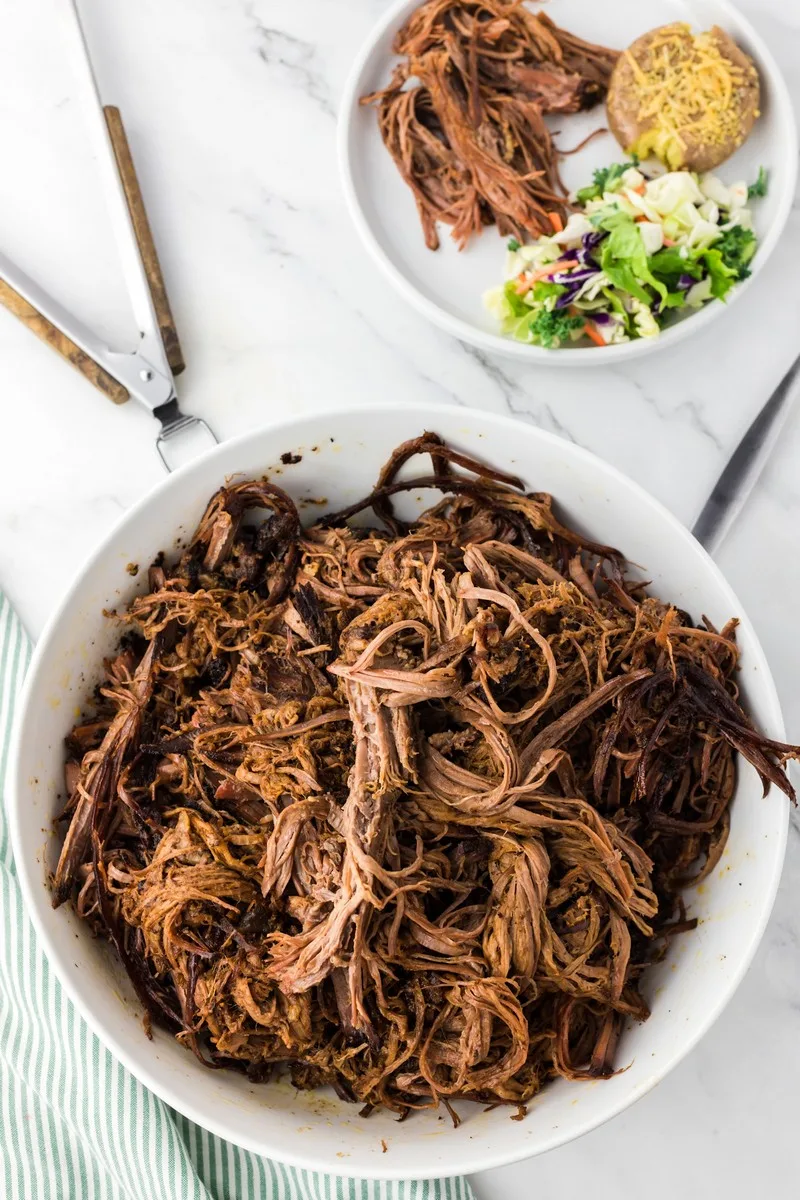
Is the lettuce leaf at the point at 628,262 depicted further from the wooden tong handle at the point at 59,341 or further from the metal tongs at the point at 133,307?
the wooden tong handle at the point at 59,341

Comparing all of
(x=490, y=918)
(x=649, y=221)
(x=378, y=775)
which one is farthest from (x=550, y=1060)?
(x=649, y=221)

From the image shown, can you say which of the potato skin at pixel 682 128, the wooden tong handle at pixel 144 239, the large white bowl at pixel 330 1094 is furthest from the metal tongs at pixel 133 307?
the potato skin at pixel 682 128

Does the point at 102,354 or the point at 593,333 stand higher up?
the point at 102,354

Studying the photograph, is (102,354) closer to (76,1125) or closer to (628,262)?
(628,262)

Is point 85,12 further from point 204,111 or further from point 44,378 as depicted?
point 44,378

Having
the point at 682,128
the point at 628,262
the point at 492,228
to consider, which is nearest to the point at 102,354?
the point at 492,228

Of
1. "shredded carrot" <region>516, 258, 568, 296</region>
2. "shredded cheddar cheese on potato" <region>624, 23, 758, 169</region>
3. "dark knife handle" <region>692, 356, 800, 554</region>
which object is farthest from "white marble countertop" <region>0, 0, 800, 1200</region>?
"shredded cheddar cheese on potato" <region>624, 23, 758, 169</region>
